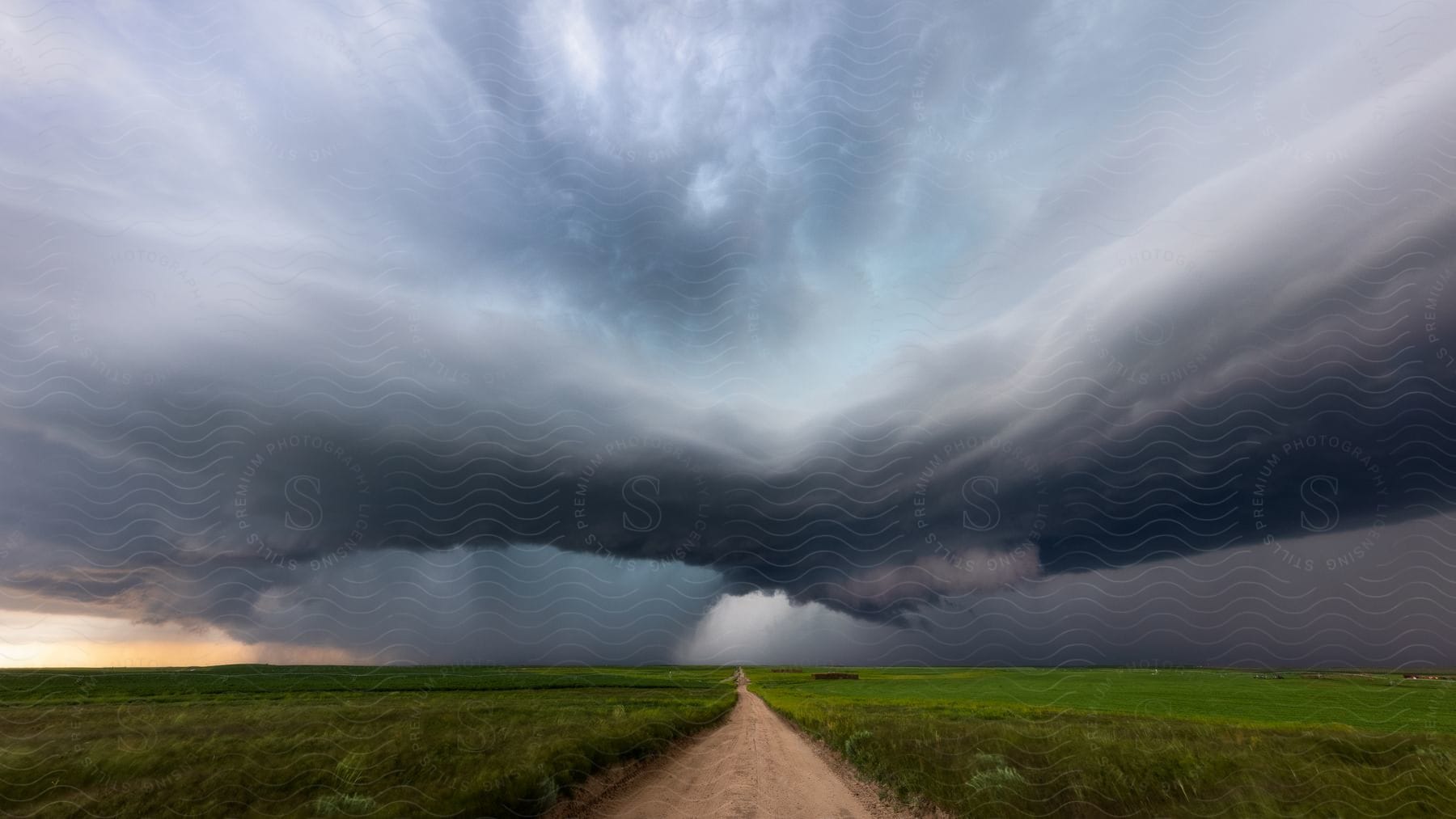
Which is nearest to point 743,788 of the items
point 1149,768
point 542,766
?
point 542,766

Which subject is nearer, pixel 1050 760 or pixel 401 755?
pixel 401 755

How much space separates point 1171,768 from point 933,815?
5553 millimetres

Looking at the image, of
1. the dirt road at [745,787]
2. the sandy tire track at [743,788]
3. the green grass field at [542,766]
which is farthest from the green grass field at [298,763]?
the dirt road at [745,787]

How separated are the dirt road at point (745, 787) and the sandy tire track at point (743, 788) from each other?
2 centimetres

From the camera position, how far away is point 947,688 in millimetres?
58125

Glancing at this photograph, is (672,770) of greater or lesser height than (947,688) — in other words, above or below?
above

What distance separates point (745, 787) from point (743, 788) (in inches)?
4.7

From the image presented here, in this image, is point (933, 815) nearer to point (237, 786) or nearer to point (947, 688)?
point (237, 786)

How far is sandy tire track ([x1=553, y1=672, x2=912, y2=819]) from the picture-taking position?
1287 centimetres

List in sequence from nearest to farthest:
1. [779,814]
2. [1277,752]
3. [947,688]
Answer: [779,814] < [1277,752] < [947,688]

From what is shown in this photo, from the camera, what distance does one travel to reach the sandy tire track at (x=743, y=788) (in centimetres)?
1287

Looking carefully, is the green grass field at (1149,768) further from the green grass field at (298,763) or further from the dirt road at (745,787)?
the green grass field at (298,763)

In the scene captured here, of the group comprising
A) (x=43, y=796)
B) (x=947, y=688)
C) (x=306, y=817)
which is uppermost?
(x=43, y=796)

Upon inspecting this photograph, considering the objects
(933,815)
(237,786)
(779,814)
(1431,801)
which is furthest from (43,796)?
(1431,801)
